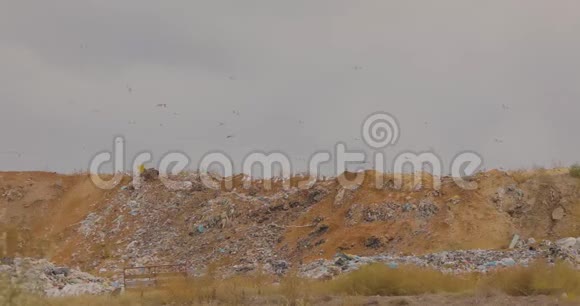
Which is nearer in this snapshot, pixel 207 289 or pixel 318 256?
pixel 207 289

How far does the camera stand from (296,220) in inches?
1142

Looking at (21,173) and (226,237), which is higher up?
(21,173)

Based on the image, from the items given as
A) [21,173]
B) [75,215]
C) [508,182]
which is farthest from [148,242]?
[508,182]

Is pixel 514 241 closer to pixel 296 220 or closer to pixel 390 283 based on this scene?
pixel 296 220

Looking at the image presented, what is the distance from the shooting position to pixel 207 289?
1294 cm

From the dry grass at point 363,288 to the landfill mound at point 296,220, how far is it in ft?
27.9

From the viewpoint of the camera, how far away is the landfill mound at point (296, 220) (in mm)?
25250

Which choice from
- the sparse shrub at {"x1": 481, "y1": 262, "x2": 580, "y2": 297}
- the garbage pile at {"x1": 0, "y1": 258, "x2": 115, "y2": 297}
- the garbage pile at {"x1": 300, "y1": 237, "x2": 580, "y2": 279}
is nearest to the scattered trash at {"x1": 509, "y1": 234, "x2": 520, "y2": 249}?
the garbage pile at {"x1": 300, "y1": 237, "x2": 580, "y2": 279}

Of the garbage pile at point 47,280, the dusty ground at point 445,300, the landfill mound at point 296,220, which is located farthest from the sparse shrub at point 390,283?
the landfill mound at point 296,220

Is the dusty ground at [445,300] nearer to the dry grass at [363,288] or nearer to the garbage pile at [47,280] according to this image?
the dry grass at [363,288]

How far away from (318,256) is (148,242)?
27.1 ft

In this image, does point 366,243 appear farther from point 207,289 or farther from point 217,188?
point 207,289

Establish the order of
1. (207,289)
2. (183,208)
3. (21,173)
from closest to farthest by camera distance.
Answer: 1. (207,289)
2. (183,208)
3. (21,173)

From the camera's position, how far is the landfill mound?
25.2m
